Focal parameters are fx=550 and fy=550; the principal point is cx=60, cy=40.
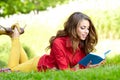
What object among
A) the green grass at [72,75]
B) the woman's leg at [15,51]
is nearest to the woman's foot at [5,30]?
the woman's leg at [15,51]

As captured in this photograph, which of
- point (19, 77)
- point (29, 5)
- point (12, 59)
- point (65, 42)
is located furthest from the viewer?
point (29, 5)

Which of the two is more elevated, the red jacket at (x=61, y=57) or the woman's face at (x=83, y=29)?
the woman's face at (x=83, y=29)

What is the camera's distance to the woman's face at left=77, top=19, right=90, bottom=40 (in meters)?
7.41

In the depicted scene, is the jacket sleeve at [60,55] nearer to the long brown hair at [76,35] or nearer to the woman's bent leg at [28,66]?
the long brown hair at [76,35]

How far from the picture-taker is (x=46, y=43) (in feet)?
42.8

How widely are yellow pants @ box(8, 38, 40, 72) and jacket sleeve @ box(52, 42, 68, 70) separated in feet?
2.19

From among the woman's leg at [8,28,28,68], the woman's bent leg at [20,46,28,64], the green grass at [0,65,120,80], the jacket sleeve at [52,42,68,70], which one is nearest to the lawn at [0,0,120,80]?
the woman's bent leg at [20,46,28,64]

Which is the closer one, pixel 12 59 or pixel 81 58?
pixel 81 58

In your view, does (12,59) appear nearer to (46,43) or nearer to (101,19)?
(46,43)

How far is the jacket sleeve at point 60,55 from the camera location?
285 inches

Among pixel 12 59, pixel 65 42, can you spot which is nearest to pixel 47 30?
pixel 12 59

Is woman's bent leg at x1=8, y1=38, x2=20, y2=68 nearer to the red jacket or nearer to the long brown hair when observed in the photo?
the red jacket

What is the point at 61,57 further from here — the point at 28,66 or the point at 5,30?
the point at 5,30

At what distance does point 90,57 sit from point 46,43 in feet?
20.2
